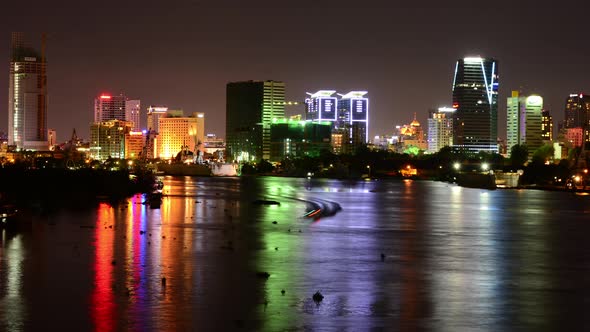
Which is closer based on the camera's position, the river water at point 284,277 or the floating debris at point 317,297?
the river water at point 284,277

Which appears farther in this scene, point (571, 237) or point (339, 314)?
point (571, 237)

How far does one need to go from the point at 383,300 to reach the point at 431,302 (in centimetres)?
125

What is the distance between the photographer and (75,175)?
9606 centimetres

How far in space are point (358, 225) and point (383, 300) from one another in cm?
2699

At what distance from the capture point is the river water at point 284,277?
18969mm

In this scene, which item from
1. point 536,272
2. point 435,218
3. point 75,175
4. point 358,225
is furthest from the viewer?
point 75,175

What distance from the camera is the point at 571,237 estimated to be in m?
44.8

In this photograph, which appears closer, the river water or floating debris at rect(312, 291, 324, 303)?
the river water

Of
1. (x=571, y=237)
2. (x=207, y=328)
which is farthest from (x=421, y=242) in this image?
(x=207, y=328)

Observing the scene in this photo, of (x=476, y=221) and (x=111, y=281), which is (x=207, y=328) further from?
(x=476, y=221)

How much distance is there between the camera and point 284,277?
25.4 m

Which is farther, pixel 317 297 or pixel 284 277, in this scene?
pixel 284 277

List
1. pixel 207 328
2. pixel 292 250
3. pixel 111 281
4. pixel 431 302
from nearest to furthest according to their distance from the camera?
pixel 207 328
pixel 431 302
pixel 111 281
pixel 292 250

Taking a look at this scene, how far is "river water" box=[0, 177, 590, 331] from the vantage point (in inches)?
747
